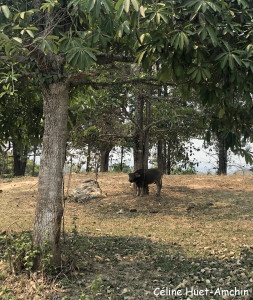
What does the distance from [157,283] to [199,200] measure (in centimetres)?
700

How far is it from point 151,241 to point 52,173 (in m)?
3.06

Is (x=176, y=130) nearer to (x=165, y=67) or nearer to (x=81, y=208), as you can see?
(x=81, y=208)

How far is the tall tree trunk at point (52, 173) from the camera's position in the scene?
4734 millimetres

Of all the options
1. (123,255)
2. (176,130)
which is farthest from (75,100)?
(176,130)

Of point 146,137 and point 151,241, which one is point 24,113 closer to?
point 151,241

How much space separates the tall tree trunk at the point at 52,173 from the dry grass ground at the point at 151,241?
1.84 feet

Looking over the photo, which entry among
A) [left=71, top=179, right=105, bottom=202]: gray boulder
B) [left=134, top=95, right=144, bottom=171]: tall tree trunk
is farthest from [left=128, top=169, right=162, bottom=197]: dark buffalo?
[left=71, top=179, right=105, bottom=202]: gray boulder

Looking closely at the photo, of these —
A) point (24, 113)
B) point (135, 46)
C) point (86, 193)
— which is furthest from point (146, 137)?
point (135, 46)

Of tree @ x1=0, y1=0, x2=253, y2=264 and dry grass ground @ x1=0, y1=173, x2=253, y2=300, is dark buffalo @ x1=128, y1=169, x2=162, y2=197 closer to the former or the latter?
dry grass ground @ x1=0, y1=173, x2=253, y2=300

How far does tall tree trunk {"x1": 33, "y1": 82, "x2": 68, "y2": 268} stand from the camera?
473cm

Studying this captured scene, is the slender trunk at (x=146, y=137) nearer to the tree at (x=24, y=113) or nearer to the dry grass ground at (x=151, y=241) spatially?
the dry grass ground at (x=151, y=241)

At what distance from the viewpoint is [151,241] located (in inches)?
272

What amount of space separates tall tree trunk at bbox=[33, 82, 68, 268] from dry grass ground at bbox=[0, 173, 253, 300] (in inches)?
22.1

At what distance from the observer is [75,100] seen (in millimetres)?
6645
